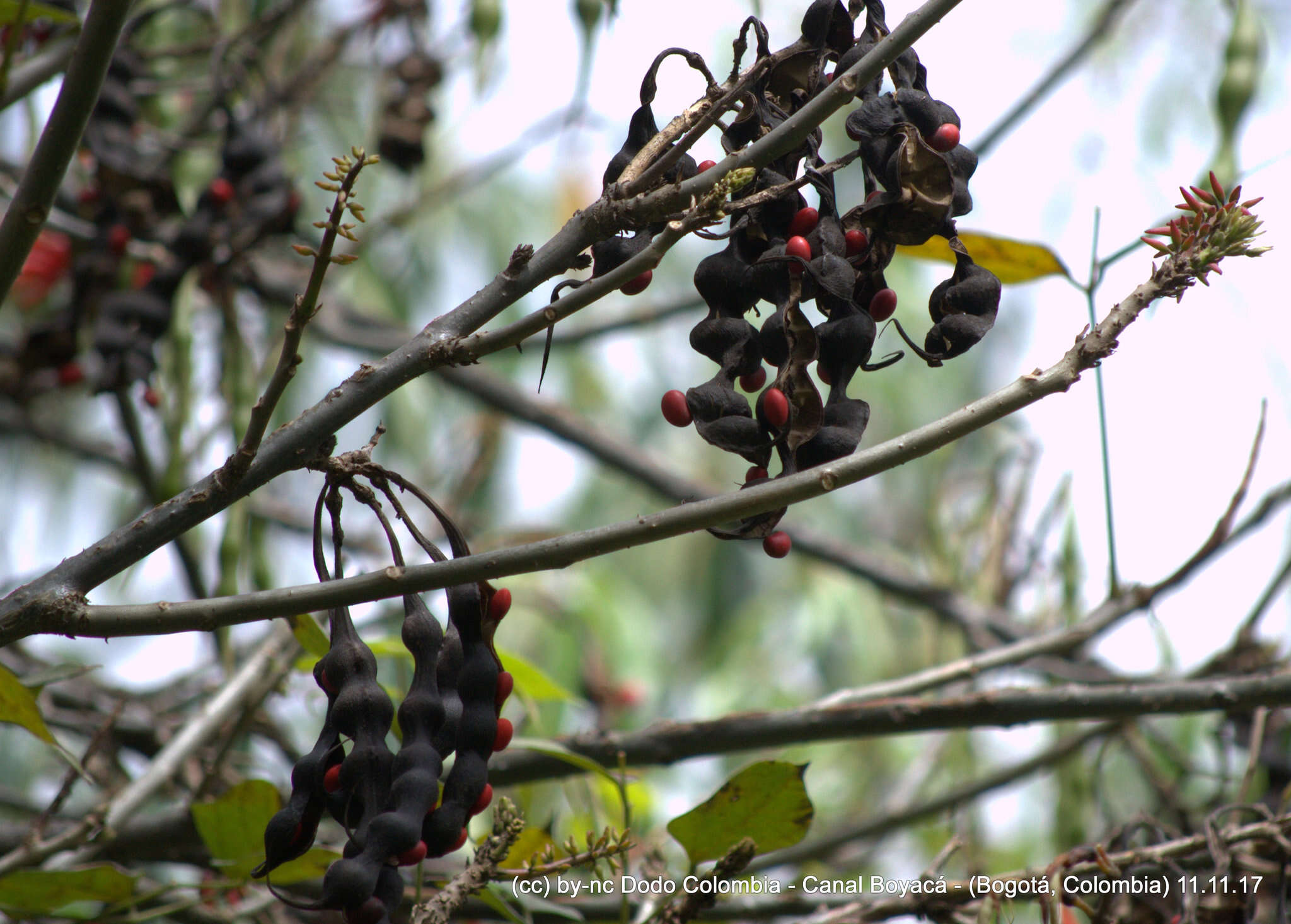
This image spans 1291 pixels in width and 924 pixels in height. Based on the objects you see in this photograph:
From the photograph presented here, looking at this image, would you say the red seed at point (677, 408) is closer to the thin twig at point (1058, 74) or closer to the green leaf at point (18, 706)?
the green leaf at point (18, 706)

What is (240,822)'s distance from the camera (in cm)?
133

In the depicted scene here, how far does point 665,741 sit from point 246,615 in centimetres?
73

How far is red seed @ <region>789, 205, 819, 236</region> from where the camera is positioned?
3.11 feet

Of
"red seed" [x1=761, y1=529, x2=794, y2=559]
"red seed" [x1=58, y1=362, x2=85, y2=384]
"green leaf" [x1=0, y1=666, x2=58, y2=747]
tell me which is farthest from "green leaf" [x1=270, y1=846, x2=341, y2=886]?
"red seed" [x1=58, y1=362, x2=85, y2=384]

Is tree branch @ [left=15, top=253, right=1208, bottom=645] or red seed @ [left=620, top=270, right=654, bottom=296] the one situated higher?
red seed @ [left=620, top=270, right=654, bottom=296]

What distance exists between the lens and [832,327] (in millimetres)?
946

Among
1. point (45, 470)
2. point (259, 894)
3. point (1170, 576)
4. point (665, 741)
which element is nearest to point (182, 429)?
point (259, 894)

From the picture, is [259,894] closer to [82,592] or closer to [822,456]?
[82,592]

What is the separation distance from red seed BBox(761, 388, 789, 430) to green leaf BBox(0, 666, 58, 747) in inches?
28.6

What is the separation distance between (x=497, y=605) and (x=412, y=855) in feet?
0.69

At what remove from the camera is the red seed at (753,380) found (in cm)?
100

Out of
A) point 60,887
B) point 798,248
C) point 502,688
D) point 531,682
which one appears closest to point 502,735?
point 502,688

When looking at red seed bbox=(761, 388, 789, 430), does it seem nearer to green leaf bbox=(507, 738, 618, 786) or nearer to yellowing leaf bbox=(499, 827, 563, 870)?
green leaf bbox=(507, 738, 618, 786)

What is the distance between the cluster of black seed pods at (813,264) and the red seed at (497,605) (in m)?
0.20
